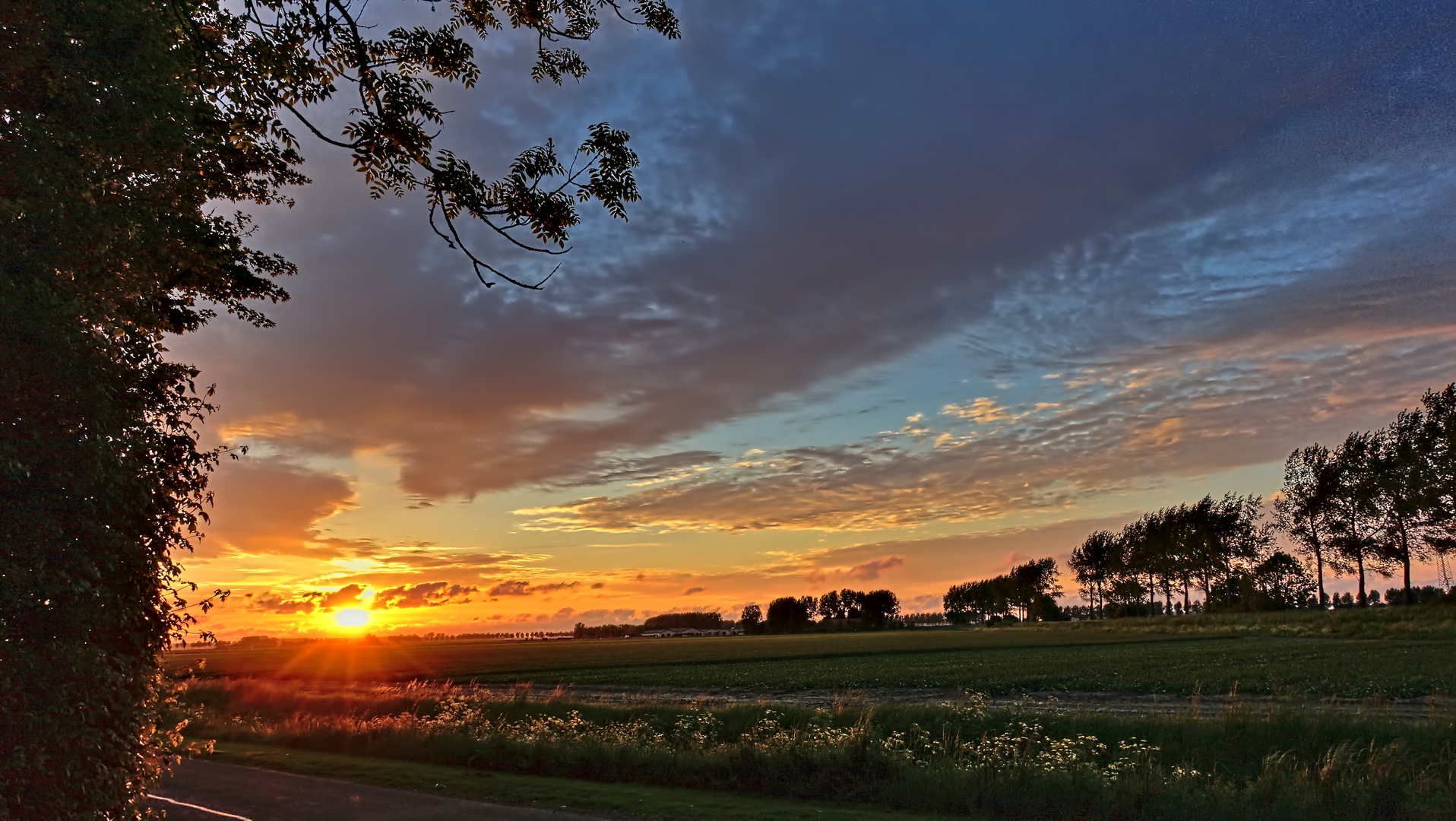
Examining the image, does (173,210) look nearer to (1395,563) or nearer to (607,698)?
(607,698)

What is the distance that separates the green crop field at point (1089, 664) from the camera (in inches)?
1414

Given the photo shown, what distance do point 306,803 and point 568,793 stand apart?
4.89 metres

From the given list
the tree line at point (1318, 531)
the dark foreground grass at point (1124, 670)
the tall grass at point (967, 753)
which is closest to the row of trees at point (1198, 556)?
the tree line at point (1318, 531)

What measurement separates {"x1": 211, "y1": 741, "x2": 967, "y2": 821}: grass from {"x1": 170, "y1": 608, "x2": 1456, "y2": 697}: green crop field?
4.69 meters

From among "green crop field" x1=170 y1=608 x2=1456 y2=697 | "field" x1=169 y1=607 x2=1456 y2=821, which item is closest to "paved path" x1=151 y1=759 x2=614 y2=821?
"field" x1=169 y1=607 x2=1456 y2=821

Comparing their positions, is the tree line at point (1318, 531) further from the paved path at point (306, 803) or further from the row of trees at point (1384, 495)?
the paved path at point (306, 803)

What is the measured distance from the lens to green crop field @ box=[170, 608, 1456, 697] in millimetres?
35906

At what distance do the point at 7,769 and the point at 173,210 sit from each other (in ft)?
18.5

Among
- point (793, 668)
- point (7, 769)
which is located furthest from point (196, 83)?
point (793, 668)

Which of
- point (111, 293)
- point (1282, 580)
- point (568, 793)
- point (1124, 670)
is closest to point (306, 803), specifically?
point (568, 793)

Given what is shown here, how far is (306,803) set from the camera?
14305 millimetres

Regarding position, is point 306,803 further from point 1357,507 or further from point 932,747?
point 1357,507

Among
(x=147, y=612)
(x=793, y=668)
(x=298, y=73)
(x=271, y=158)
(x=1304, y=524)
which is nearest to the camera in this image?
(x=147, y=612)

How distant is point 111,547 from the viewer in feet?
24.9
